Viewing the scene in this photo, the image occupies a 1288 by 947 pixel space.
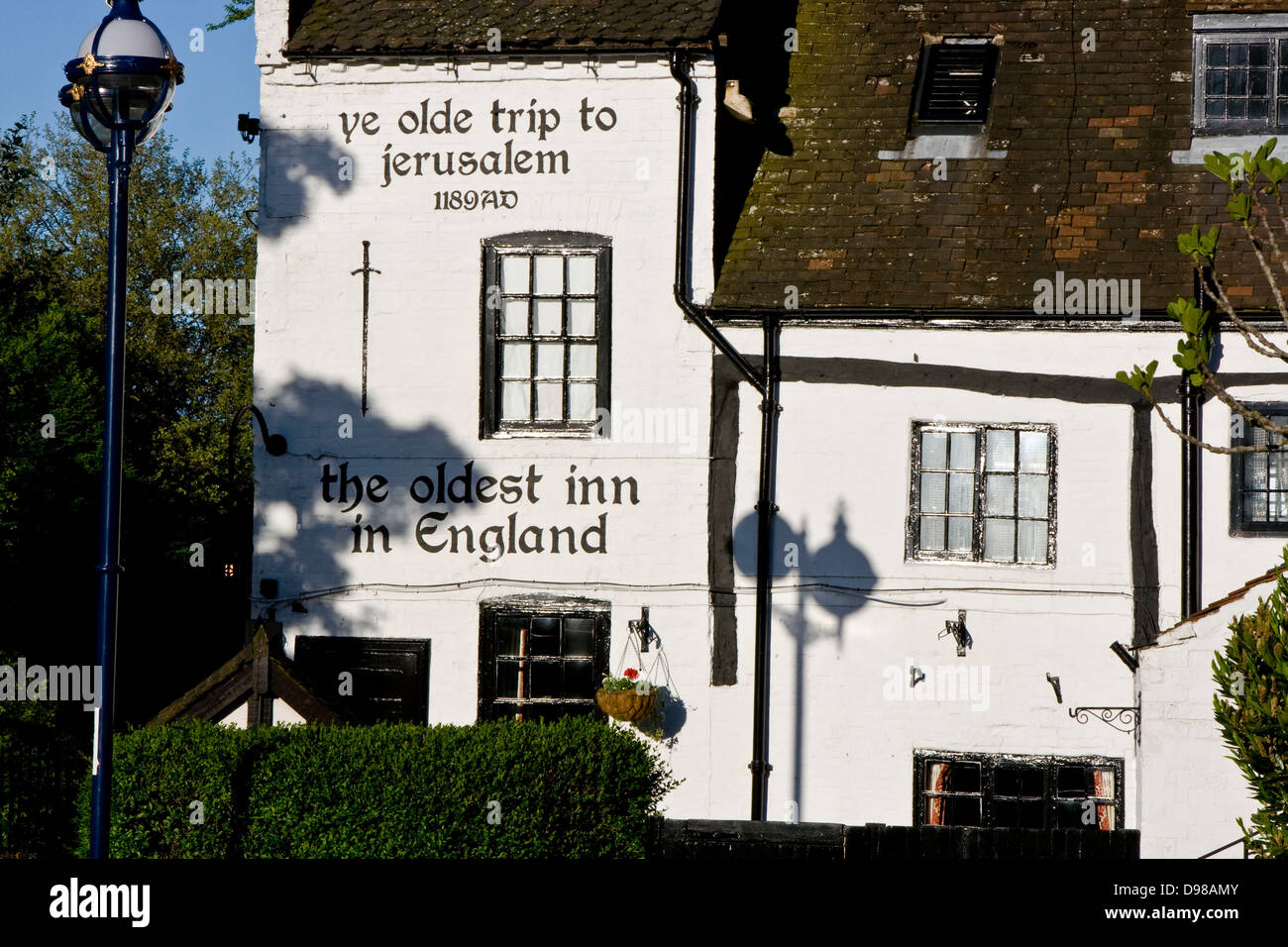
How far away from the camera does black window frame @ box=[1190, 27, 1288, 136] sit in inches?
586

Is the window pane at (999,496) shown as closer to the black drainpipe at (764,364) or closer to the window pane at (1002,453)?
the window pane at (1002,453)

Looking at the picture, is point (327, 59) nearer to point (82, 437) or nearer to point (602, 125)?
point (602, 125)

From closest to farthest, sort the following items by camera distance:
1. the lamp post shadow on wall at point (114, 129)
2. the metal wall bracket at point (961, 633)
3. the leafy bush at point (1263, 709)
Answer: the lamp post shadow on wall at point (114, 129) → the leafy bush at point (1263, 709) → the metal wall bracket at point (961, 633)

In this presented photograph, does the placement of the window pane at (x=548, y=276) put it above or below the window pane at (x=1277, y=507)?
above

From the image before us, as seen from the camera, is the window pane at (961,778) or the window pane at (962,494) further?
the window pane at (962,494)

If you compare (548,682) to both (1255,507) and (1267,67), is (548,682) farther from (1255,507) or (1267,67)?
(1267,67)

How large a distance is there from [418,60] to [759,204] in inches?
141

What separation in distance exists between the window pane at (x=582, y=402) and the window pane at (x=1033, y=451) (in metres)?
4.02

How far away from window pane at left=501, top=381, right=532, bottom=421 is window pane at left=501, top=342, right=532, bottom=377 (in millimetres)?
95

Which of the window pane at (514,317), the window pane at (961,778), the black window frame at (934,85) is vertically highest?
the black window frame at (934,85)

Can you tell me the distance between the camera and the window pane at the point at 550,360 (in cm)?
1452

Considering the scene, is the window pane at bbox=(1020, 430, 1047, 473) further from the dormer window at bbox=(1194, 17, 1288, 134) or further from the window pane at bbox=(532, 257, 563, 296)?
the window pane at bbox=(532, 257, 563, 296)

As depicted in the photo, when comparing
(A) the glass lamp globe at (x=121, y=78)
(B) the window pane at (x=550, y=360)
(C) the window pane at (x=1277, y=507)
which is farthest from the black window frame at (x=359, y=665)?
(C) the window pane at (x=1277, y=507)

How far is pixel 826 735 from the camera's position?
14016mm
